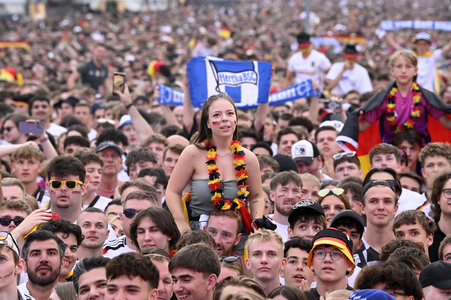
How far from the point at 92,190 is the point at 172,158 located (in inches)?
36.5

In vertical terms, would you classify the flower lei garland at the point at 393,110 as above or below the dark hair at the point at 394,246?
above

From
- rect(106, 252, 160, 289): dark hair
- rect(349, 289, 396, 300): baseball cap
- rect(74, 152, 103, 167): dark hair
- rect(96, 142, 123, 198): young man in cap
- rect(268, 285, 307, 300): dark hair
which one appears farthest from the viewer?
rect(96, 142, 123, 198): young man in cap

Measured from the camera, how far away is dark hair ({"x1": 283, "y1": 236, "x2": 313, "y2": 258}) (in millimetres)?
7488

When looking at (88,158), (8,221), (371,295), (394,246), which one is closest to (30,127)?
(88,158)

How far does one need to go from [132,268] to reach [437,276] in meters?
1.96

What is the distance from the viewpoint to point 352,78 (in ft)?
57.3

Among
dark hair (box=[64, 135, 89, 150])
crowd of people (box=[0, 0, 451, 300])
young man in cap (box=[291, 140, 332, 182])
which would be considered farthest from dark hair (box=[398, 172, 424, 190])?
dark hair (box=[64, 135, 89, 150])

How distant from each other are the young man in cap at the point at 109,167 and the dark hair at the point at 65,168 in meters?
1.48

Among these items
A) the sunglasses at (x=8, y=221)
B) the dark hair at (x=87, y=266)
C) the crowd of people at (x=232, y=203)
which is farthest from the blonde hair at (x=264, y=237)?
the sunglasses at (x=8, y=221)

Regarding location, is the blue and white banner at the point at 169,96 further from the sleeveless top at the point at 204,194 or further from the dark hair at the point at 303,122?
the sleeveless top at the point at 204,194

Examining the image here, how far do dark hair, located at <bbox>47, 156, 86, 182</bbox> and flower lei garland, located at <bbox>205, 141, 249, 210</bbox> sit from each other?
184cm

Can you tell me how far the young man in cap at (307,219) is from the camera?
26.1ft

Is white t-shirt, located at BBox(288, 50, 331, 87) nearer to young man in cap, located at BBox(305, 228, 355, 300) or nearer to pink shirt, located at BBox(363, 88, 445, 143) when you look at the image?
pink shirt, located at BBox(363, 88, 445, 143)

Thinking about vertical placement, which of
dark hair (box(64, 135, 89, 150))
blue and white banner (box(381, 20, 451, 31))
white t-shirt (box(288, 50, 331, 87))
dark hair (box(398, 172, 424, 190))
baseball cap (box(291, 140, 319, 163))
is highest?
blue and white banner (box(381, 20, 451, 31))
